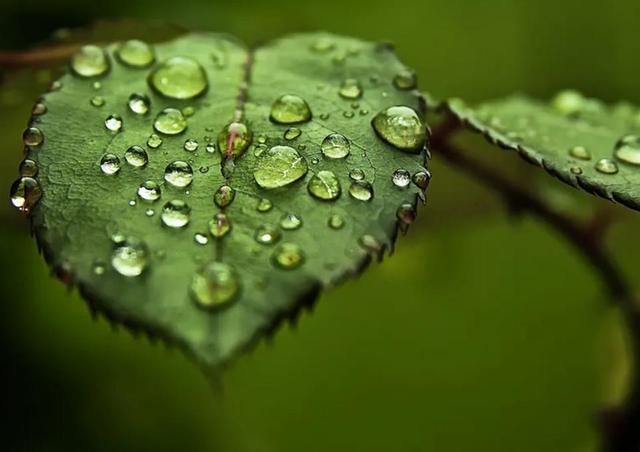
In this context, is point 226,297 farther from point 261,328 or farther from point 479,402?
point 479,402

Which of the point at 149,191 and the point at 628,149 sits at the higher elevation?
the point at 628,149

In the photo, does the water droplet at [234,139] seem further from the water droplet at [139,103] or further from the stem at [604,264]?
the stem at [604,264]

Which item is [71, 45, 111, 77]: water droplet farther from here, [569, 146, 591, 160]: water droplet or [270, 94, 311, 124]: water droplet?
[569, 146, 591, 160]: water droplet

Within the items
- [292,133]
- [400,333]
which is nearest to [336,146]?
[292,133]

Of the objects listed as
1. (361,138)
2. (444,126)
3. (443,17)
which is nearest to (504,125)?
(444,126)

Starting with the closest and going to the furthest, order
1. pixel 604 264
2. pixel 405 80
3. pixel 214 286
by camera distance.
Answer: pixel 214 286, pixel 405 80, pixel 604 264

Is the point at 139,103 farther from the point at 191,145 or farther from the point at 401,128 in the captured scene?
the point at 401,128
